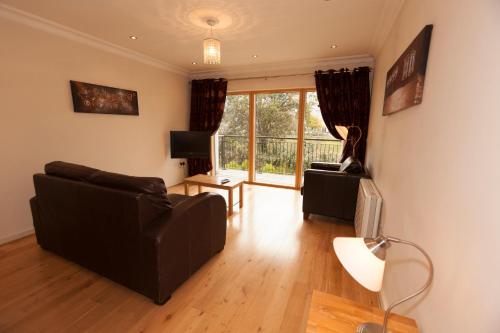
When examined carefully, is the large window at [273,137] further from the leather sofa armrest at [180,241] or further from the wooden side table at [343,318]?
the wooden side table at [343,318]

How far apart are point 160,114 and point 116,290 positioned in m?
3.29

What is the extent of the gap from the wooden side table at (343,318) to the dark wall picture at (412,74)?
111 cm

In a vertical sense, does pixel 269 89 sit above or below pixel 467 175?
above

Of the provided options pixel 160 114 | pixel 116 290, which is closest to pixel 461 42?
pixel 116 290

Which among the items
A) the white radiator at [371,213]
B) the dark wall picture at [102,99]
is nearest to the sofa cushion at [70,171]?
the dark wall picture at [102,99]

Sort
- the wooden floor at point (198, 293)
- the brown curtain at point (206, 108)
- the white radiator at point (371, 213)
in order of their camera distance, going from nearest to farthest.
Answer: the wooden floor at point (198, 293) → the white radiator at point (371, 213) → the brown curtain at point (206, 108)

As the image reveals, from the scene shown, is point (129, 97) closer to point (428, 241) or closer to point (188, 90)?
point (188, 90)

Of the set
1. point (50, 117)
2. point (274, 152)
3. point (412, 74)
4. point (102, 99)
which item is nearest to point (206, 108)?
point (274, 152)

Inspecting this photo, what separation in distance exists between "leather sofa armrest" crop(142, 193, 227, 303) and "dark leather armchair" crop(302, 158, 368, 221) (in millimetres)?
1331

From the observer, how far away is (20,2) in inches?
88.6

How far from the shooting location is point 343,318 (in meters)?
0.94

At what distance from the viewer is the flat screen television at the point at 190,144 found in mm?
4516

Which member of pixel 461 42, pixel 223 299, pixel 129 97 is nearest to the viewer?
pixel 461 42

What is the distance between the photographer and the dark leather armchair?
2.88 metres
